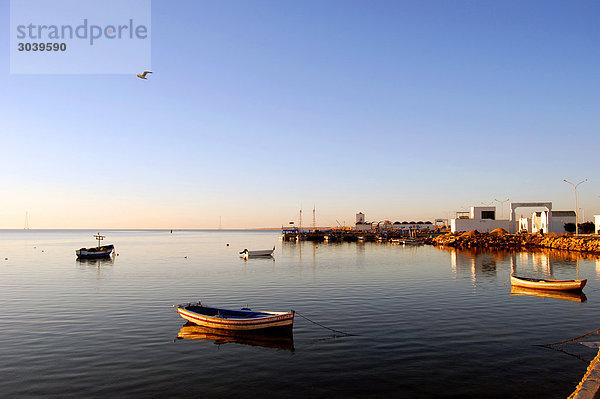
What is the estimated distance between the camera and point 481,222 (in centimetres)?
14425

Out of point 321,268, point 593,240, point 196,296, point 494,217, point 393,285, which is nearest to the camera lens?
point 196,296

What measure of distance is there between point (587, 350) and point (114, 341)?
98.0 feet

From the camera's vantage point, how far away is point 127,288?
168 feet

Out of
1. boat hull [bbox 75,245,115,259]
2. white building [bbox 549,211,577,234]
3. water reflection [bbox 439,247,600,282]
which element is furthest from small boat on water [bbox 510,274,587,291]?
white building [bbox 549,211,577,234]

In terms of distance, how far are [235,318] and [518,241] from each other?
370 feet

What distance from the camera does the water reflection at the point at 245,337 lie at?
2633 cm

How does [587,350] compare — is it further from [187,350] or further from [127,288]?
[127,288]

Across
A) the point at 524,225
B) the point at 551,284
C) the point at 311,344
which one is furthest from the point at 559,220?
the point at 311,344

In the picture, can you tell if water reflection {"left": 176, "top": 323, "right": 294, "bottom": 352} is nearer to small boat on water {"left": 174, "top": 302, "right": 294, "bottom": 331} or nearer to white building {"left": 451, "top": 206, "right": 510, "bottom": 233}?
small boat on water {"left": 174, "top": 302, "right": 294, "bottom": 331}

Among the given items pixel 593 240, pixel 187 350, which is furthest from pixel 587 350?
pixel 593 240

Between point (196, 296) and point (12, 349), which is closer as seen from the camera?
point (12, 349)

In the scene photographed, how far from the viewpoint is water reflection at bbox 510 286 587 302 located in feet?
136

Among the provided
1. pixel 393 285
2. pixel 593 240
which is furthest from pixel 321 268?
pixel 593 240

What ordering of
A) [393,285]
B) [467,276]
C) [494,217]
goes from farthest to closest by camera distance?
[494,217]
[467,276]
[393,285]
